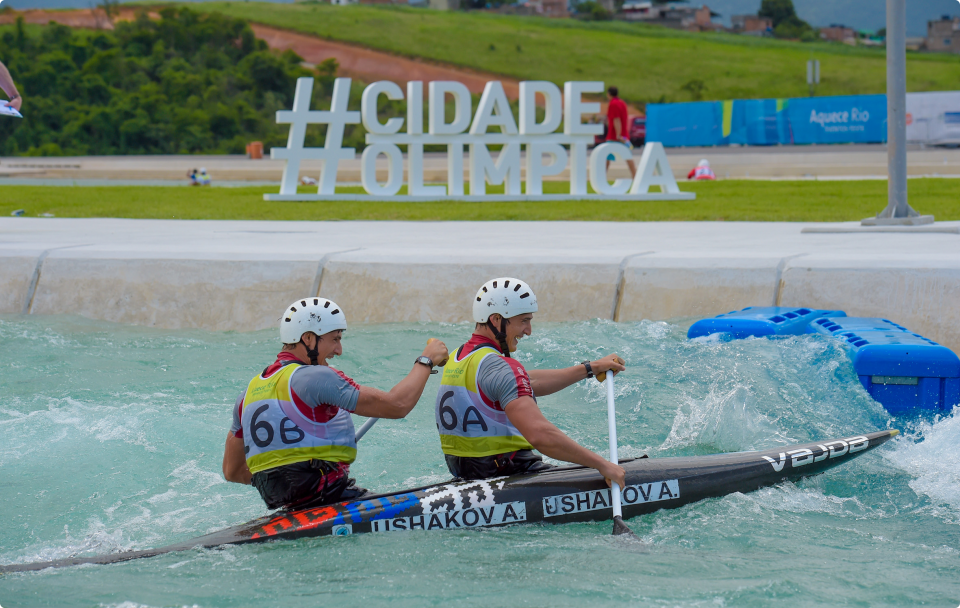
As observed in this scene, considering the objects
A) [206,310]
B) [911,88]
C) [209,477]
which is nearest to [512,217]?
[206,310]

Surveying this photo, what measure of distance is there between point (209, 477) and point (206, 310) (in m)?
3.88

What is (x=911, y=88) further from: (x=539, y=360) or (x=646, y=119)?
(x=539, y=360)

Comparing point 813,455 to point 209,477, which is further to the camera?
point 209,477

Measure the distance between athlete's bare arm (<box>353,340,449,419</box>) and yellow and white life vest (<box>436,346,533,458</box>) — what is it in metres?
0.13

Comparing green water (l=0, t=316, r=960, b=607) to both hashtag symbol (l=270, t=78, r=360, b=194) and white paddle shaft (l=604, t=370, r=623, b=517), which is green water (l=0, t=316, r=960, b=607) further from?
hashtag symbol (l=270, t=78, r=360, b=194)

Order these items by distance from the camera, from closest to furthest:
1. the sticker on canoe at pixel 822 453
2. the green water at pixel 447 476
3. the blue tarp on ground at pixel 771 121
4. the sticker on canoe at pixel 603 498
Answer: the green water at pixel 447 476
the sticker on canoe at pixel 603 498
the sticker on canoe at pixel 822 453
the blue tarp on ground at pixel 771 121

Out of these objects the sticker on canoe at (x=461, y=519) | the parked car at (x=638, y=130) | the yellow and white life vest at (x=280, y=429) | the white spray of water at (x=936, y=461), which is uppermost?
the parked car at (x=638, y=130)

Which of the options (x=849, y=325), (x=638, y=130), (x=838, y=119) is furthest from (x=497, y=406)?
(x=638, y=130)

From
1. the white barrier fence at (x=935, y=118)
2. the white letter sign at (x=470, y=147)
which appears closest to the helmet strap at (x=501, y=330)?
the white letter sign at (x=470, y=147)

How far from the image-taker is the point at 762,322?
8.20 metres

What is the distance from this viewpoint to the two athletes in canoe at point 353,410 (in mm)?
4926

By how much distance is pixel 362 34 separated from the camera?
258ft

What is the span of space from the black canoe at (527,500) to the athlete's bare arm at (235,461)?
0.35 metres

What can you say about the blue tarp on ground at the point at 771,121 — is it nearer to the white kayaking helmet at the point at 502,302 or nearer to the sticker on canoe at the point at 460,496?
the white kayaking helmet at the point at 502,302
